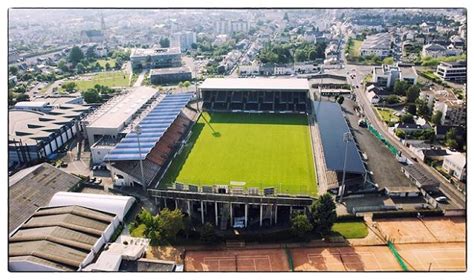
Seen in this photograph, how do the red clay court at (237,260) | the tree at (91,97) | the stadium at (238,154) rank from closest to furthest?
the red clay court at (237,260) → the stadium at (238,154) → the tree at (91,97)

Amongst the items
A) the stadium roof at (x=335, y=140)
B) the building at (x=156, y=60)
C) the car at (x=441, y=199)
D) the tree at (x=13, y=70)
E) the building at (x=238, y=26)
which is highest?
the building at (x=238, y=26)

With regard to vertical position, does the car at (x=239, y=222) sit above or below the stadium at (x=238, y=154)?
below

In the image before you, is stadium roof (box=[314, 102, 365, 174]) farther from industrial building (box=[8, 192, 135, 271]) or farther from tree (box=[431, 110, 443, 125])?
industrial building (box=[8, 192, 135, 271])

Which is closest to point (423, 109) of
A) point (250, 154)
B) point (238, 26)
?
point (250, 154)

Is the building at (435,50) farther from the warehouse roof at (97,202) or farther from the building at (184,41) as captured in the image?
the warehouse roof at (97,202)

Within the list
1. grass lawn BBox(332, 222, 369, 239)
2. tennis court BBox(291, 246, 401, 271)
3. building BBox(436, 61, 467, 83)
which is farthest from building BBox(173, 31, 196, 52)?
tennis court BBox(291, 246, 401, 271)

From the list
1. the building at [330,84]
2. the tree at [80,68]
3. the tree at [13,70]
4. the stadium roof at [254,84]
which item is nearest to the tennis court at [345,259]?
the stadium roof at [254,84]

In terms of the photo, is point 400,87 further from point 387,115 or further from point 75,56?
point 75,56
